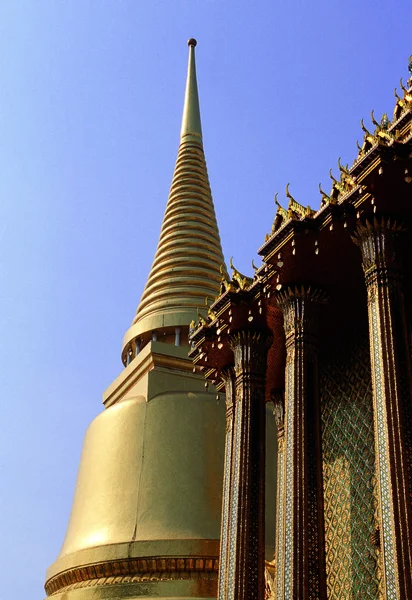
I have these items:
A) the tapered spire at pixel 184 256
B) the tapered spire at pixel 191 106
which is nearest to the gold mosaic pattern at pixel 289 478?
the tapered spire at pixel 184 256

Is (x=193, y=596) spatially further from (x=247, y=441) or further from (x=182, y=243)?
(x=182, y=243)

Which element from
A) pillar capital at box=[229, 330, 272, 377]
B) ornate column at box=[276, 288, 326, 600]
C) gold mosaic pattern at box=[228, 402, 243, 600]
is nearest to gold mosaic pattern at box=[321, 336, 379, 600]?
ornate column at box=[276, 288, 326, 600]

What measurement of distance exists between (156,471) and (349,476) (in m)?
6.15

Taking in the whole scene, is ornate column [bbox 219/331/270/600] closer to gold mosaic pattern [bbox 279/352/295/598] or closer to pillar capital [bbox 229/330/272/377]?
pillar capital [bbox 229/330/272/377]

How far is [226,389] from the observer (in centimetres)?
1338

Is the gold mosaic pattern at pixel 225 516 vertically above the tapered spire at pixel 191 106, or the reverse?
the tapered spire at pixel 191 106

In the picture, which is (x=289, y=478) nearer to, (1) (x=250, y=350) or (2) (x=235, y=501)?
(2) (x=235, y=501)

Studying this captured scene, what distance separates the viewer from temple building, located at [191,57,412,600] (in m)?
9.22

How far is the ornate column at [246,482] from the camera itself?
10961mm

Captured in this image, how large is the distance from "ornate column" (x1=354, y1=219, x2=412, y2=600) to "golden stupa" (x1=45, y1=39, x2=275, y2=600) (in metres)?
6.87

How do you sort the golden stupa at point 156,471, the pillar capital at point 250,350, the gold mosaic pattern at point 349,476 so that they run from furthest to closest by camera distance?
the golden stupa at point 156,471 < the pillar capital at point 250,350 < the gold mosaic pattern at point 349,476

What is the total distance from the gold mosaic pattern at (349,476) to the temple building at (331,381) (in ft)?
0.06

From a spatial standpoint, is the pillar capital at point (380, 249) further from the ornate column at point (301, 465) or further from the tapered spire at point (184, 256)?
the tapered spire at point (184, 256)

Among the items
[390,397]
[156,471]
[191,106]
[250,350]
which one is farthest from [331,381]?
[191,106]
